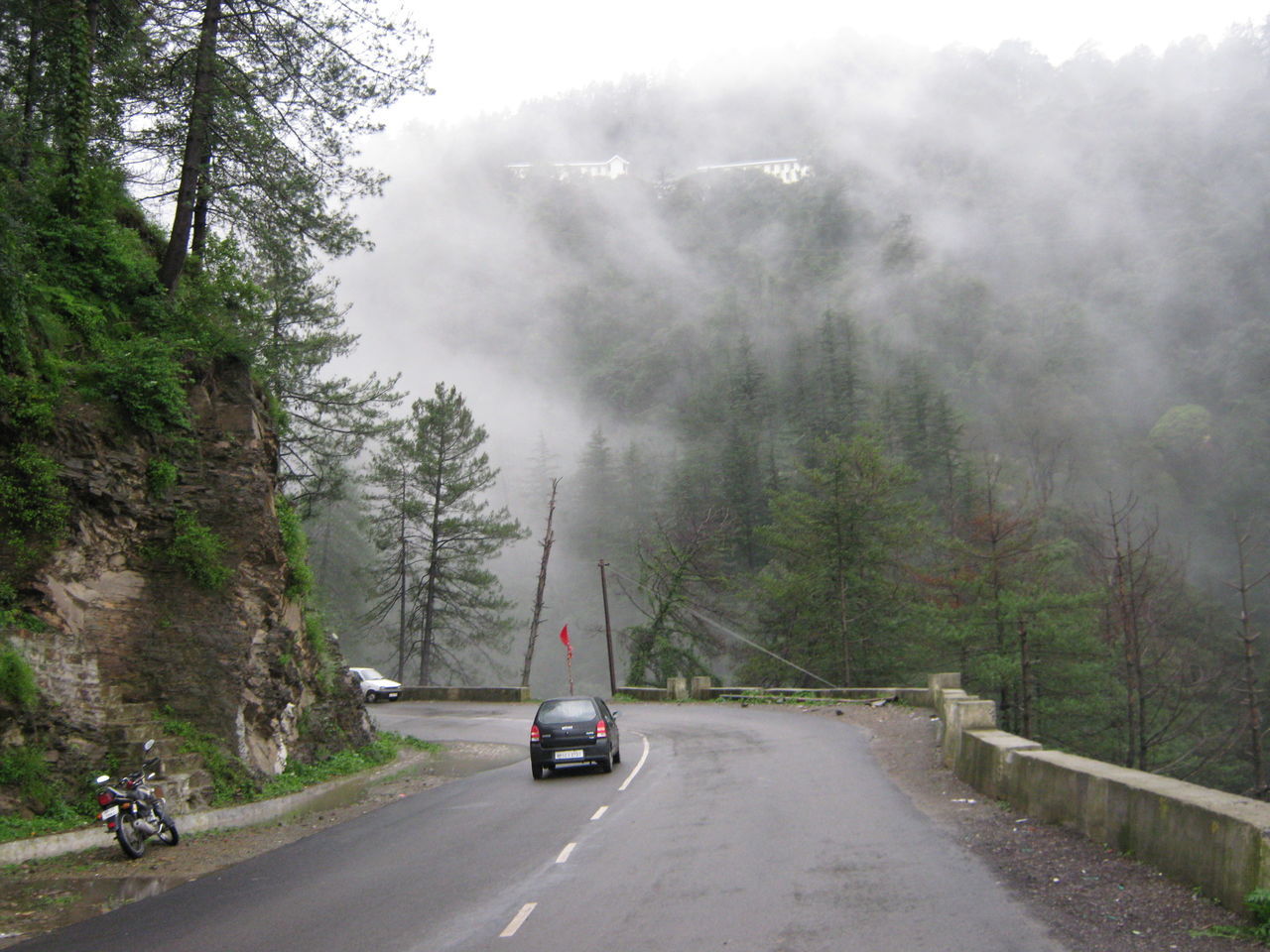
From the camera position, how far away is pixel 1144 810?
7.71 meters

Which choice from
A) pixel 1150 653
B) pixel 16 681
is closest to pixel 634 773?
pixel 16 681

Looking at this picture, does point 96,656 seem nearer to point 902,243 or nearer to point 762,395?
point 762,395

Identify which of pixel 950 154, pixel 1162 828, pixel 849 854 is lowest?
pixel 849 854

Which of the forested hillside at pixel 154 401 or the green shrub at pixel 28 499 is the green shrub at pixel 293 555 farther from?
the green shrub at pixel 28 499

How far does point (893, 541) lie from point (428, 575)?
24042mm

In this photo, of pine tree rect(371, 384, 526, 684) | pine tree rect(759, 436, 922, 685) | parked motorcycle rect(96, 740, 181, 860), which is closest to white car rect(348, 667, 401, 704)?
pine tree rect(371, 384, 526, 684)

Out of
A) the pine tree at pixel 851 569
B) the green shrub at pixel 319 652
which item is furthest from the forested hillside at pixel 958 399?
the green shrub at pixel 319 652

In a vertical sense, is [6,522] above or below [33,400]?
below

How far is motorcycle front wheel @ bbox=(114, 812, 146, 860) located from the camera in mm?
10250

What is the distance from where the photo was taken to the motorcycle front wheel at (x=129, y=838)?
10.2m

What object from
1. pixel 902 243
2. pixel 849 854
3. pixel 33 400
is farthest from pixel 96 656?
pixel 902 243

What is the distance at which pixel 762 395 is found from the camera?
338 feet

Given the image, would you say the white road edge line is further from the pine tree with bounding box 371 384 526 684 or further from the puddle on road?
the pine tree with bounding box 371 384 526 684

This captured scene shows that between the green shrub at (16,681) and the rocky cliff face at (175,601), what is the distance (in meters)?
0.32
